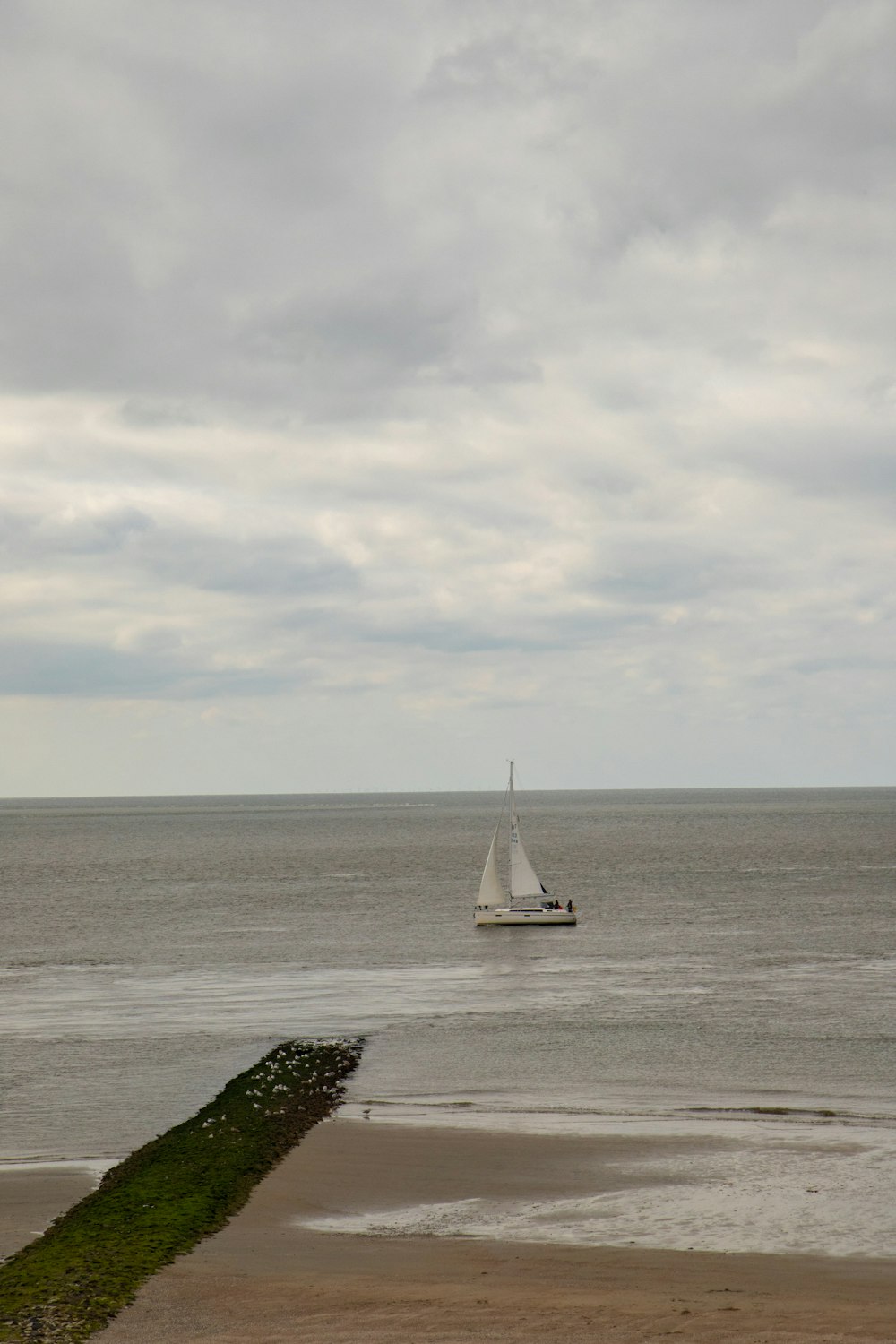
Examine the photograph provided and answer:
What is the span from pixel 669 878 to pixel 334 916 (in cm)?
4620

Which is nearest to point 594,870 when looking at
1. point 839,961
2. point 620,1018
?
point 839,961

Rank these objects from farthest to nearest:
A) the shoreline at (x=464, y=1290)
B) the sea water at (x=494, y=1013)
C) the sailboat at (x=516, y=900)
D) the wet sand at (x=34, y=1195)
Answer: the sailboat at (x=516, y=900) → the sea water at (x=494, y=1013) → the wet sand at (x=34, y=1195) → the shoreline at (x=464, y=1290)

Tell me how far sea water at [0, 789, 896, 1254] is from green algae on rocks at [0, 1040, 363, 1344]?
1975 millimetres

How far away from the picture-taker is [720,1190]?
31.0 metres

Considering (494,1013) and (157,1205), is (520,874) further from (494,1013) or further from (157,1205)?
(157,1205)

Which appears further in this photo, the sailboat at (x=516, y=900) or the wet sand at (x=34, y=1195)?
the sailboat at (x=516, y=900)

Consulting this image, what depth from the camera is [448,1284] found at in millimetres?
24797

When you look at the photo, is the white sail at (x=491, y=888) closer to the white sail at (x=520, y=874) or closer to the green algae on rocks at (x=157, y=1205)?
the white sail at (x=520, y=874)

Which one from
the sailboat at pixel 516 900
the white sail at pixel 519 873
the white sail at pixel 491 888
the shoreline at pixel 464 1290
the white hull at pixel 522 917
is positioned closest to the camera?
the shoreline at pixel 464 1290

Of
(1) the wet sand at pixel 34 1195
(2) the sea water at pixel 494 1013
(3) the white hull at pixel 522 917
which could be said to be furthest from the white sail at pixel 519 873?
(1) the wet sand at pixel 34 1195

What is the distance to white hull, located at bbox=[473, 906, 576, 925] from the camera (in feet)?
311

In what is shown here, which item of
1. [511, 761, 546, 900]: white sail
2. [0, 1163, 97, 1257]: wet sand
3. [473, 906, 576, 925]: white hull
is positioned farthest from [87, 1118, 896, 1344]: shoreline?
[511, 761, 546, 900]: white sail

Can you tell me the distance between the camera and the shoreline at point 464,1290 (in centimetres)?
2227

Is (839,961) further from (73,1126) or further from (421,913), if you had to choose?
(73,1126)
